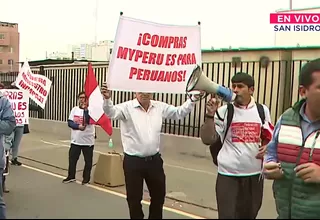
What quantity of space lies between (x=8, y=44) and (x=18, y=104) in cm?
2888

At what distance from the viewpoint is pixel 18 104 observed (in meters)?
10.1

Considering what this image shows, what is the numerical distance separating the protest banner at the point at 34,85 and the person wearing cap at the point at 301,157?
27.6 feet

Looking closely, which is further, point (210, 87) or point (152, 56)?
point (152, 56)

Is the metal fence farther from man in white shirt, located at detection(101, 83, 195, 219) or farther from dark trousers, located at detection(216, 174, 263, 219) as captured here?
dark trousers, located at detection(216, 174, 263, 219)

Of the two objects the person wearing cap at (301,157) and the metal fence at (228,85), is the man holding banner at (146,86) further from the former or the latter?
the metal fence at (228,85)

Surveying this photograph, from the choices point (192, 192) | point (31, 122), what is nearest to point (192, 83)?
point (192, 192)

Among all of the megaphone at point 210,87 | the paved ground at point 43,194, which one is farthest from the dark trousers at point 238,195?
the paved ground at point 43,194

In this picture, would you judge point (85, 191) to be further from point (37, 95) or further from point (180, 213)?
point (37, 95)

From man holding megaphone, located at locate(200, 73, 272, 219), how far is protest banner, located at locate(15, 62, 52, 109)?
23.4 feet

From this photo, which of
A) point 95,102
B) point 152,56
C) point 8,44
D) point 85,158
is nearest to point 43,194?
point 85,158

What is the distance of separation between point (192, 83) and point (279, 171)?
54.4 inches

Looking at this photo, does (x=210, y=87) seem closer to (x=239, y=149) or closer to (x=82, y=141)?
(x=239, y=149)

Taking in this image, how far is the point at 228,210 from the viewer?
13.9 feet

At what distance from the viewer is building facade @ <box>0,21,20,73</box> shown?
36.5 m
